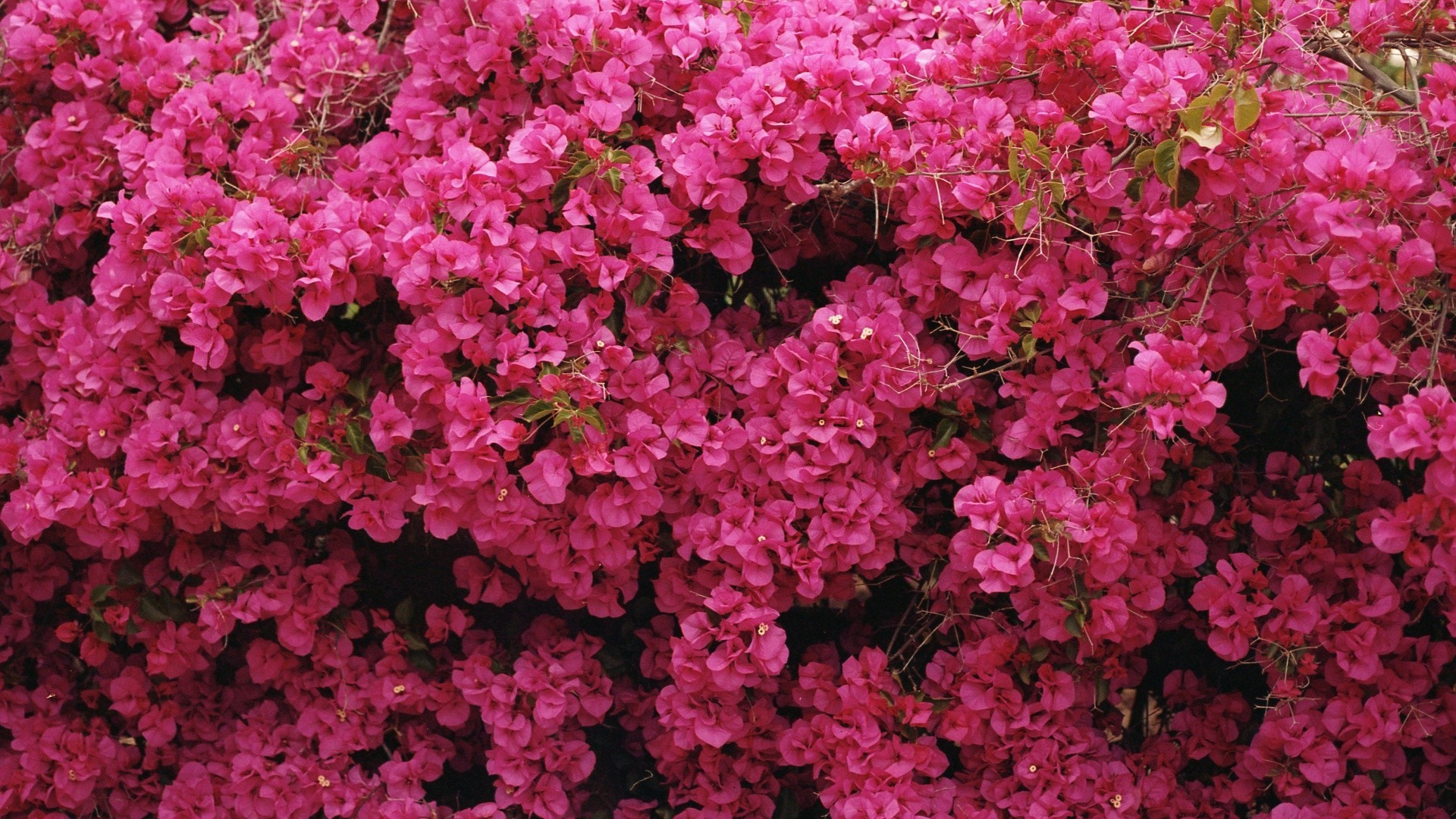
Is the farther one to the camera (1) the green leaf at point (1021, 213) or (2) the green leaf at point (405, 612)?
(2) the green leaf at point (405, 612)

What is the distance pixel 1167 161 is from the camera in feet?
5.91

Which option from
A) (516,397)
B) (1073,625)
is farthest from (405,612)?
(1073,625)

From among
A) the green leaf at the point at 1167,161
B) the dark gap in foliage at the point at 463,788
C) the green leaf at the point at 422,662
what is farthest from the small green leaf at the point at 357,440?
the green leaf at the point at 1167,161

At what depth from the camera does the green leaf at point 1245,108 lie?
1.73 metres

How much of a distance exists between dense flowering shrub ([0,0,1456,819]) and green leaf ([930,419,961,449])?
1cm

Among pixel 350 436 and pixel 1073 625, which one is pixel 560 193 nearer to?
pixel 350 436

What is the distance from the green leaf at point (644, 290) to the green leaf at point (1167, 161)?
2.73 feet

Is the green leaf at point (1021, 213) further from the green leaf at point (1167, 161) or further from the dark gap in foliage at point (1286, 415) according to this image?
the dark gap in foliage at point (1286, 415)

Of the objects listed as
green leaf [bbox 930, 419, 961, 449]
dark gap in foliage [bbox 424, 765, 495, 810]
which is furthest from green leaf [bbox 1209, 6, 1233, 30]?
dark gap in foliage [bbox 424, 765, 495, 810]

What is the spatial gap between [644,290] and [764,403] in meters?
0.28

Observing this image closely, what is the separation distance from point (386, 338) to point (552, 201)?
1.56 feet

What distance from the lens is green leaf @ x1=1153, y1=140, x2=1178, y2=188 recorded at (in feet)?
5.90

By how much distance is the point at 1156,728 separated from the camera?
251 cm

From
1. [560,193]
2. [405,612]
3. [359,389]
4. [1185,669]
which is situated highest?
[560,193]
